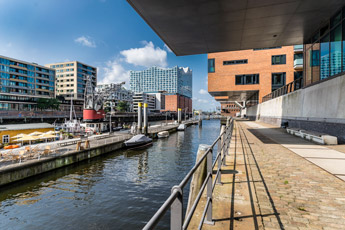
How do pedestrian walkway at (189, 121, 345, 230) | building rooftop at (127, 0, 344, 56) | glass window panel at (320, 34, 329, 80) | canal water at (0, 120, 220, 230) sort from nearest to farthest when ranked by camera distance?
pedestrian walkway at (189, 121, 345, 230), canal water at (0, 120, 220, 230), building rooftop at (127, 0, 344, 56), glass window panel at (320, 34, 329, 80)

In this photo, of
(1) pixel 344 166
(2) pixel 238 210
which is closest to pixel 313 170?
(1) pixel 344 166

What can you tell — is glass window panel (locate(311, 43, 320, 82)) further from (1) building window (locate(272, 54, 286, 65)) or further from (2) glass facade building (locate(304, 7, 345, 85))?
(1) building window (locate(272, 54, 286, 65))

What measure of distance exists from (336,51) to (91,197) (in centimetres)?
1902

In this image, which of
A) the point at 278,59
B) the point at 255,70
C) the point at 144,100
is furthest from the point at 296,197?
the point at 144,100

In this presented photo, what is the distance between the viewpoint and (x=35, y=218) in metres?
10.5

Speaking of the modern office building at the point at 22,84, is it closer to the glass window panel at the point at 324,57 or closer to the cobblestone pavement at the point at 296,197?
the cobblestone pavement at the point at 296,197

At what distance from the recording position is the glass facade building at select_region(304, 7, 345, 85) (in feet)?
39.0

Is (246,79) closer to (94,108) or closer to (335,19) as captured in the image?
(335,19)

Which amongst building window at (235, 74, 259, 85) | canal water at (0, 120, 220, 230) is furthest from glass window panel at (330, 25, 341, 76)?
building window at (235, 74, 259, 85)

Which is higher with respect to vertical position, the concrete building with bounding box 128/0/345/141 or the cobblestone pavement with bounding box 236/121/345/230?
the concrete building with bounding box 128/0/345/141

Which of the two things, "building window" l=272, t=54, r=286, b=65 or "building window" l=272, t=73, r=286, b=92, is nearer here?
"building window" l=272, t=54, r=286, b=65

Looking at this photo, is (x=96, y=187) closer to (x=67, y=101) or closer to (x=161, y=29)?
(x=161, y=29)

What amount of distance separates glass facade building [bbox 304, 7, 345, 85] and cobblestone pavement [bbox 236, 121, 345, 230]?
918cm

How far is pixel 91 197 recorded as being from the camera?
41.8 feet
